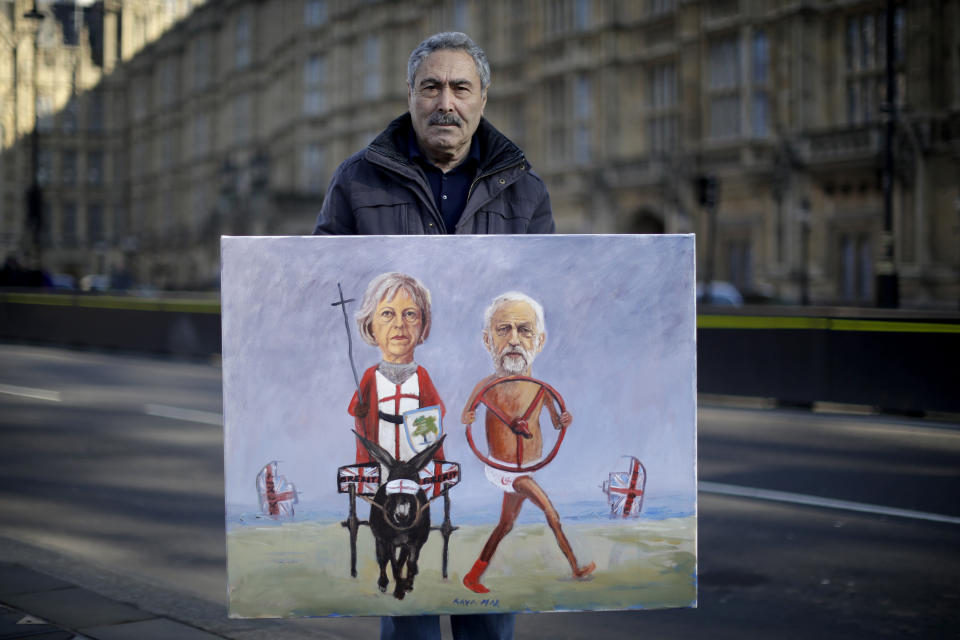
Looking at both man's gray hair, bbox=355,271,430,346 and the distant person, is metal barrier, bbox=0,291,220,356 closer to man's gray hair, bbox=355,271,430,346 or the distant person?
the distant person

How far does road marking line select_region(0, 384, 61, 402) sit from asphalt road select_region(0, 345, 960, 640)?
5.80 ft

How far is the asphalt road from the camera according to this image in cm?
602

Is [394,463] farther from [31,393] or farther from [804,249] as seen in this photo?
[804,249]

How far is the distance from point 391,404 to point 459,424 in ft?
0.64

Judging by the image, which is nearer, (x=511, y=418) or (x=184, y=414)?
(x=511, y=418)

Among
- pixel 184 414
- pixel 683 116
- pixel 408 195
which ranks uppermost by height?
pixel 683 116

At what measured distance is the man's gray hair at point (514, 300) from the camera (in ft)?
11.0

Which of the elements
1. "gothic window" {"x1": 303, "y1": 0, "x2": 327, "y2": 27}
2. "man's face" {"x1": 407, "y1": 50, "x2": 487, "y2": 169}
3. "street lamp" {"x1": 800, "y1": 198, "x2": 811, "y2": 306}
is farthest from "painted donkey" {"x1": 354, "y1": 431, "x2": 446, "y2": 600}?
"gothic window" {"x1": 303, "y1": 0, "x2": 327, "y2": 27}

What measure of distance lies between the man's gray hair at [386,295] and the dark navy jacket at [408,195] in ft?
1.55

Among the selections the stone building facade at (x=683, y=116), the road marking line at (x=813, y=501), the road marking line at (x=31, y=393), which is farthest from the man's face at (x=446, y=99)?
the stone building facade at (x=683, y=116)

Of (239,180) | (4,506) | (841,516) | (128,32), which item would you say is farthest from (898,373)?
(128,32)

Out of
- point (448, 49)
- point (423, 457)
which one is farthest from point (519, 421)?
point (448, 49)

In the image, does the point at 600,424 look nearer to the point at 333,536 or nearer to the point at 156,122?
the point at 333,536

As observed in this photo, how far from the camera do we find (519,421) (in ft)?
10.9
